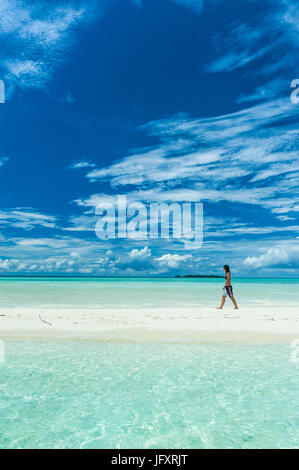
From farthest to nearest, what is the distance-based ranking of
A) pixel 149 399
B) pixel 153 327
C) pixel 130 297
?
pixel 130 297 → pixel 153 327 → pixel 149 399

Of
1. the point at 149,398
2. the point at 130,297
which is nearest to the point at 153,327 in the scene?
the point at 149,398

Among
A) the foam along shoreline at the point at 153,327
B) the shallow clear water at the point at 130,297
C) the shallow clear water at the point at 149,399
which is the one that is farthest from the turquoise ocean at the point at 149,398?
the shallow clear water at the point at 130,297

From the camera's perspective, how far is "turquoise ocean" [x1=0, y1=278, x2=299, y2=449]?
537cm

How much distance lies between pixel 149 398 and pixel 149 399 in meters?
0.06

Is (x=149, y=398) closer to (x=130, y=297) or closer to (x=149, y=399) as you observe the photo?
(x=149, y=399)

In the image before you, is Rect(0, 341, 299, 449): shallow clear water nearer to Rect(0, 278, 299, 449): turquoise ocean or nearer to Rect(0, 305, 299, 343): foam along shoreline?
Rect(0, 278, 299, 449): turquoise ocean

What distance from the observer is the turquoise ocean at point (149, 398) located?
5371 mm

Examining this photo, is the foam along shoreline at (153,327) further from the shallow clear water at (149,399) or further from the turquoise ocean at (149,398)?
the shallow clear water at (149,399)

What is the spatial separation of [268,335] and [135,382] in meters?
7.09

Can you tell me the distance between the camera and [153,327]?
1423cm

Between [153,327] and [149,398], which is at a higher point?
[153,327]
